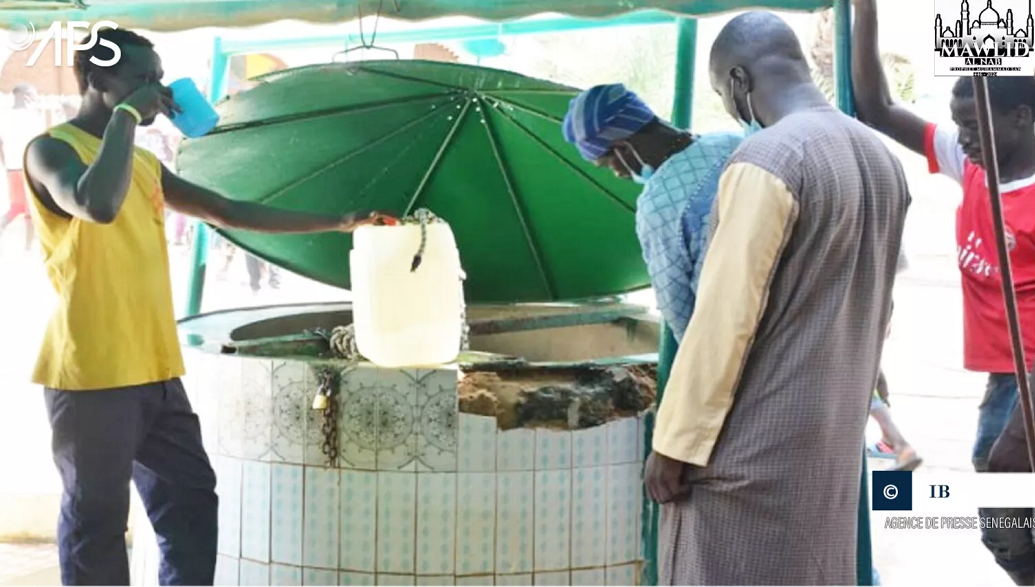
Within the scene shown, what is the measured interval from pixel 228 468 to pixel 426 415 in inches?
21.2

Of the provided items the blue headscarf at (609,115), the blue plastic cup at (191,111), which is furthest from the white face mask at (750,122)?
the blue plastic cup at (191,111)

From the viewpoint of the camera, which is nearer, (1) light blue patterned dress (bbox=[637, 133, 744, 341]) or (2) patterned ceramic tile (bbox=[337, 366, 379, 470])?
(1) light blue patterned dress (bbox=[637, 133, 744, 341])

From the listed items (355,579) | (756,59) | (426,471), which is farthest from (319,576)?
(756,59)

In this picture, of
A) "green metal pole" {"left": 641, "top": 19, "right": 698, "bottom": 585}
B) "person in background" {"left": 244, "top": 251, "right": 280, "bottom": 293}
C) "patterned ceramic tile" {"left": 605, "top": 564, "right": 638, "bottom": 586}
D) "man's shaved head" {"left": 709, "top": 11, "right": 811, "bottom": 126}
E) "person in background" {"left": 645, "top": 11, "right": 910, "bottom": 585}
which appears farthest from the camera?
"person in background" {"left": 244, "top": 251, "right": 280, "bottom": 293}

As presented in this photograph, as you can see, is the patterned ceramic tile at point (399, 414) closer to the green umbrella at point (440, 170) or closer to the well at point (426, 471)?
the well at point (426, 471)

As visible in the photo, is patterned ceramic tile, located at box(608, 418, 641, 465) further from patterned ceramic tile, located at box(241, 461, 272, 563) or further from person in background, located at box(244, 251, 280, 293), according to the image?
person in background, located at box(244, 251, 280, 293)

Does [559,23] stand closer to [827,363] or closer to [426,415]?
[426,415]

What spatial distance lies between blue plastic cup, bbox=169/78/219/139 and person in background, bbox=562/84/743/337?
0.87 metres

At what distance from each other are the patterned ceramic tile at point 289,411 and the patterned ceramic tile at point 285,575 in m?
0.26

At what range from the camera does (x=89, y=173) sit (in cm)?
258

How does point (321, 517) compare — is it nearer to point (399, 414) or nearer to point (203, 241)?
point (399, 414)

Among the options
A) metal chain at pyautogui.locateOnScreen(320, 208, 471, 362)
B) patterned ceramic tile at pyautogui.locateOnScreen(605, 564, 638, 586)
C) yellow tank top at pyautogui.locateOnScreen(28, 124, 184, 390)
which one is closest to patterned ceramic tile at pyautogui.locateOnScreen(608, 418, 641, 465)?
patterned ceramic tile at pyautogui.locateOnScreen(605, 564, 638, 586)

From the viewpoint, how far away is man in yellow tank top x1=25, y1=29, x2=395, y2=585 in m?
2.60

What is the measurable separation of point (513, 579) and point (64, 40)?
5.44ft
